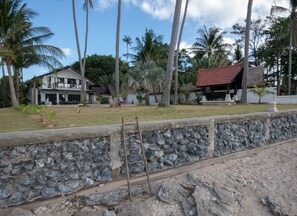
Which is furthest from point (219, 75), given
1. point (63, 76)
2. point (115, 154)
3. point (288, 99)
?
point (63, 76)

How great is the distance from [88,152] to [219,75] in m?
19.2

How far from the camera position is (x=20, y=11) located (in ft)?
50.0

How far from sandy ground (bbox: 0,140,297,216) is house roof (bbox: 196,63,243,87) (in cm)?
1452

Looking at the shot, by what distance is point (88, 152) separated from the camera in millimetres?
3486

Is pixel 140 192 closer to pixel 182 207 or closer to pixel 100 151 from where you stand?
pixel 182 207

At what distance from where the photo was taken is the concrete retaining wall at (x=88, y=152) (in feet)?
9.82

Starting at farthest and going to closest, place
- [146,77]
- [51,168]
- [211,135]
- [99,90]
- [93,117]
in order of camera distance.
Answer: [99,90] < [146,77] < [93,117] < [211,135] < [51,168]

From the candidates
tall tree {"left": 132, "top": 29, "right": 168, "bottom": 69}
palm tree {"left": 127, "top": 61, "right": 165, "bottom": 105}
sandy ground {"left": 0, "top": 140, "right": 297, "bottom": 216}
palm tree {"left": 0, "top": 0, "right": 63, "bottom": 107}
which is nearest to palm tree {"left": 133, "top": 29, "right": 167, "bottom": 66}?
tall tree {"left": 132, "top": 29, "right": 168, "bottom": 69}

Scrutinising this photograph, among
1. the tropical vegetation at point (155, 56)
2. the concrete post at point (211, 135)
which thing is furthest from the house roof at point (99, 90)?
the concrete post at point (211, 135)

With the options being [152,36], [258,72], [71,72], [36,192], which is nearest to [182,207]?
[36,192]

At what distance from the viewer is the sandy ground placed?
3.28m

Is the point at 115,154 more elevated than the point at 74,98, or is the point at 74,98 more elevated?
the point at 74,98

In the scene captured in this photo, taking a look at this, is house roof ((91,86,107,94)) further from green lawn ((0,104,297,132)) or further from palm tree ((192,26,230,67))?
green lawn ((0,104,297,132))

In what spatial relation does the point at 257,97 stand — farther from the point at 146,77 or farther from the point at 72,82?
the point at 72,82
